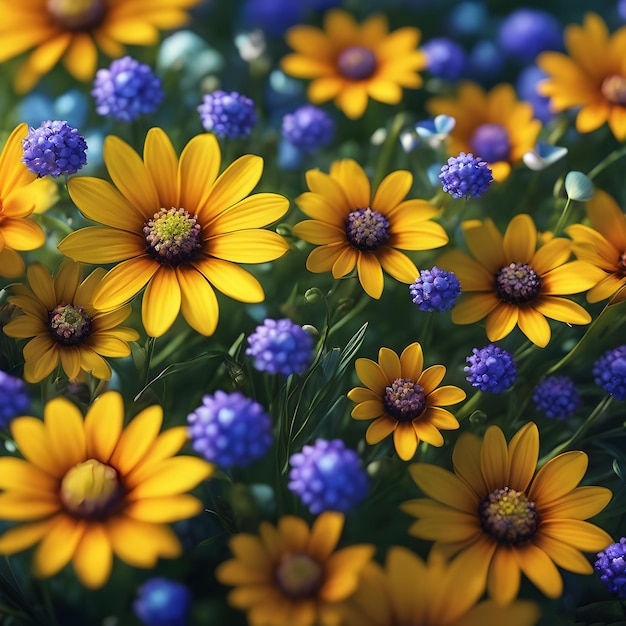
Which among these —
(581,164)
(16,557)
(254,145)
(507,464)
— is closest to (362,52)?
(254,145)

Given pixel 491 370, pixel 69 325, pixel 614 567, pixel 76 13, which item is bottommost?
pixel 614 567

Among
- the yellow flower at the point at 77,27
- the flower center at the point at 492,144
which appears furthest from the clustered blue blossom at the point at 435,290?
the yellow flower at the point at 77,27

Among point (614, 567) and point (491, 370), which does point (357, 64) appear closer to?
point (491, 370)

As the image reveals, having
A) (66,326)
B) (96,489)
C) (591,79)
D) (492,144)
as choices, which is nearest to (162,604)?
(96,489)

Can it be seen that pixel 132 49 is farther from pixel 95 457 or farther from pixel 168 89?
pixel 95 457

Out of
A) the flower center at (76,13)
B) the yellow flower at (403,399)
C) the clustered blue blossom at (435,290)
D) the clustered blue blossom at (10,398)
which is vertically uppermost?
the flower center at (76,13)

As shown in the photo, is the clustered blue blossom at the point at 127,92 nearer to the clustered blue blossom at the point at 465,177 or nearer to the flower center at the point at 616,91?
the clustered blue blossom at the point at 465,177
